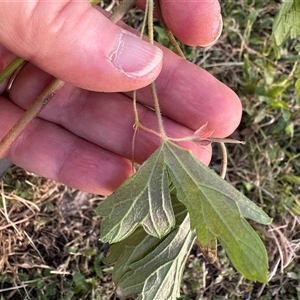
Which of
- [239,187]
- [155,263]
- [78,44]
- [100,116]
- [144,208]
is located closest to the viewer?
[78,44]

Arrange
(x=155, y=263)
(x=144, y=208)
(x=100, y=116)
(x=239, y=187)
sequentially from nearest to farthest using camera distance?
(x=144, y=208), (x=155, y=263), (x=100, y=116), (x=239, y=187)

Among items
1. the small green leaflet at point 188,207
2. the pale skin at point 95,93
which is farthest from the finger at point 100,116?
the small green leaflet at point 188,207

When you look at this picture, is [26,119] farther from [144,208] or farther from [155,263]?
[155,263]

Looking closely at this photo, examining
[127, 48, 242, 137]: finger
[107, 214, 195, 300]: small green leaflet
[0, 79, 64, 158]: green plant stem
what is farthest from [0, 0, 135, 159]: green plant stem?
[107, 214, 195, 300]: small green leaflet

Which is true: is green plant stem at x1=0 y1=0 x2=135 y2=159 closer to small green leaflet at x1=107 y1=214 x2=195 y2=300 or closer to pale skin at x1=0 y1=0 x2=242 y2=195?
pale skin at x1=0 y1=0 x2=242 y2=195

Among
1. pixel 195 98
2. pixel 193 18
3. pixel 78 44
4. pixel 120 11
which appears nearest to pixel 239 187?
pixel 195 98

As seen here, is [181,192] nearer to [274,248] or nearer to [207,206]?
[207,206]

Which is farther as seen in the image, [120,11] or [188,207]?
[120,11]
